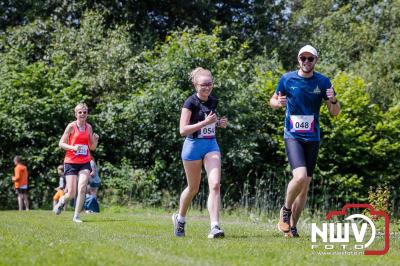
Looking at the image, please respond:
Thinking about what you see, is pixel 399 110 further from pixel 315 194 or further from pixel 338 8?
pixel 338 8

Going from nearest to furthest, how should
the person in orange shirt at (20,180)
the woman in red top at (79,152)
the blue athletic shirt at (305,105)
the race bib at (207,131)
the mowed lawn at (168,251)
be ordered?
the mowed lawn at (168,251) < the race bib at (207,131) < the blue athletic shirt at (305,105) < the woman in red top at (79,152) < the person in orange shirt at (20,180)

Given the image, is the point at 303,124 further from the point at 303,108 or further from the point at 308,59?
the point at 308,59

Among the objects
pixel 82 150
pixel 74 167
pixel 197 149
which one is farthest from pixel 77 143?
pixel 197 149

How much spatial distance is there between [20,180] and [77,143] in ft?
28.2

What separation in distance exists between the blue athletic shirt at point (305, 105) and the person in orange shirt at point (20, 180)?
503 inches

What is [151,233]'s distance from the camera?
870cm

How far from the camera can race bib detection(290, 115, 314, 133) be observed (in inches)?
312

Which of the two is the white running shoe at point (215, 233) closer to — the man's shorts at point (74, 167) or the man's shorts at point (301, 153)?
the man's shorts at point (301, 153)

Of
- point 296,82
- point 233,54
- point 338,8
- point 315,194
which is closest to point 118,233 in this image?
point 296,82

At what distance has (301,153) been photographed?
791cm

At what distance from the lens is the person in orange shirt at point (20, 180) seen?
19.1m

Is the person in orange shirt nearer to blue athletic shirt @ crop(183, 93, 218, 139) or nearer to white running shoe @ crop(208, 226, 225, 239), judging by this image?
blue athletic shirt @ crop(183, 93, 218, 139)

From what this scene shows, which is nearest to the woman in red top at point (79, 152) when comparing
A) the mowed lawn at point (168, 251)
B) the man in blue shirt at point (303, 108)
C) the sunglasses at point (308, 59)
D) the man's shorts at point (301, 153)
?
the mowed lawn at point (168, 251)

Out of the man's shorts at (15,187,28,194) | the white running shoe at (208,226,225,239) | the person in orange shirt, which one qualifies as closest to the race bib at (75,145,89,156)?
the white running shoe at (208,226,225,239)
